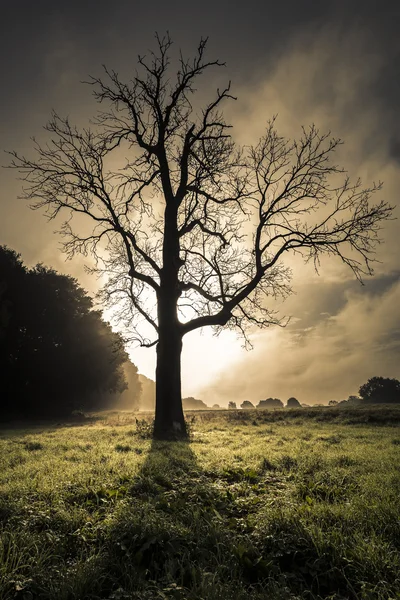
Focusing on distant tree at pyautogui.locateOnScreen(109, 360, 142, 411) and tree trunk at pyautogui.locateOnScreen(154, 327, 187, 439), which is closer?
tree trunk at pyautogui.locateOnScreen(154, 327, 187, 439)

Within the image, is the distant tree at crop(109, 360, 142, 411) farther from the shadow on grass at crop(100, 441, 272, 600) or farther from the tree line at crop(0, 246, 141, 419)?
the shadow on grass at crop(100, 441, 272, 600)

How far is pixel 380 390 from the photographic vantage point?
43.6m

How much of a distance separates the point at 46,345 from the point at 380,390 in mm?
39122

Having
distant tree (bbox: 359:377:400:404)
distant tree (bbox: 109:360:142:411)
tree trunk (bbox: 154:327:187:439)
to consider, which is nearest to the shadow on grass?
tree trunk (bbox: 154:327:187:439)

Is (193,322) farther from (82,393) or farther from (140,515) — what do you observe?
(82,393)

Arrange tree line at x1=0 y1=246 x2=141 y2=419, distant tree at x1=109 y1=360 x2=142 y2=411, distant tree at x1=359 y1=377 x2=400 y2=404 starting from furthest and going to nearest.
Answer: distant tree at x1=109 y1=360 x2=142 y2=411, distant tree at x1=359 y1=377 x2=400 y2=404, tree line at x1=0 y1=246 x2=141 y2=419

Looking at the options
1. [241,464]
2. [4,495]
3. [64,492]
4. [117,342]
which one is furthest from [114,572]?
[117,342]

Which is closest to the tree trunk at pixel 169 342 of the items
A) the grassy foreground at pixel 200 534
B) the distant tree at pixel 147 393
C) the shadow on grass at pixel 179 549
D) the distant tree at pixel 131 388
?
the grassy foreground at pixel 200 534

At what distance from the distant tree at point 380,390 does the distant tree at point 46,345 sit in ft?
106

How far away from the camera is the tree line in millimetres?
26969

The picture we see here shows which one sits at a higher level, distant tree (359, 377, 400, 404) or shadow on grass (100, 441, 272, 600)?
distant tree (359, 377, 400, 404)

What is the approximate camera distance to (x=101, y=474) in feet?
17.9

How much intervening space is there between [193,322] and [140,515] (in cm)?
1054

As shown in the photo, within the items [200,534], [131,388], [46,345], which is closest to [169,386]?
[200,534]
